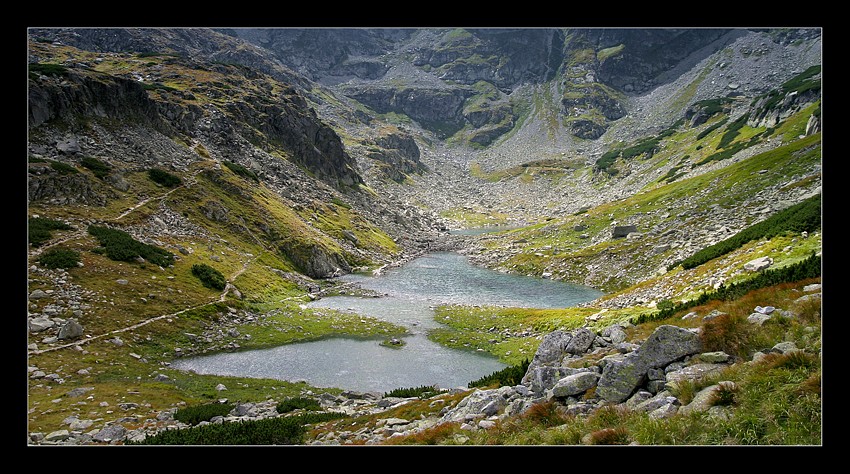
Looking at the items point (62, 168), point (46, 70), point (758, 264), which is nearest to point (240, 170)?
point (46, 70)

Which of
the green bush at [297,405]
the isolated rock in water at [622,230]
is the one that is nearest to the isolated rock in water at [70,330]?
the green bush at [297,405]

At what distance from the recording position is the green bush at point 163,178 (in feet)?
197

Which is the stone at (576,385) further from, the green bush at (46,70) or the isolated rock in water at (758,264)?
the green bush at (46,70)

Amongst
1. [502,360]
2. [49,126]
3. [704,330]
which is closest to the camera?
Answer: [704,330]

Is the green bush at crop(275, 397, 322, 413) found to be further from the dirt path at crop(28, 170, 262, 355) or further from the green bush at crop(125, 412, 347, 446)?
the dirt path at crop(28, 170, 262, 355)

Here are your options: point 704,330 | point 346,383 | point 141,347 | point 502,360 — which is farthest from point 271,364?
point 704,330

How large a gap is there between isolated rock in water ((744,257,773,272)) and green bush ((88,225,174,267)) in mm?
52231

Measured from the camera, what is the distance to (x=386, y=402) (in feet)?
69.4

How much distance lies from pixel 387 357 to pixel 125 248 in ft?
95.6
